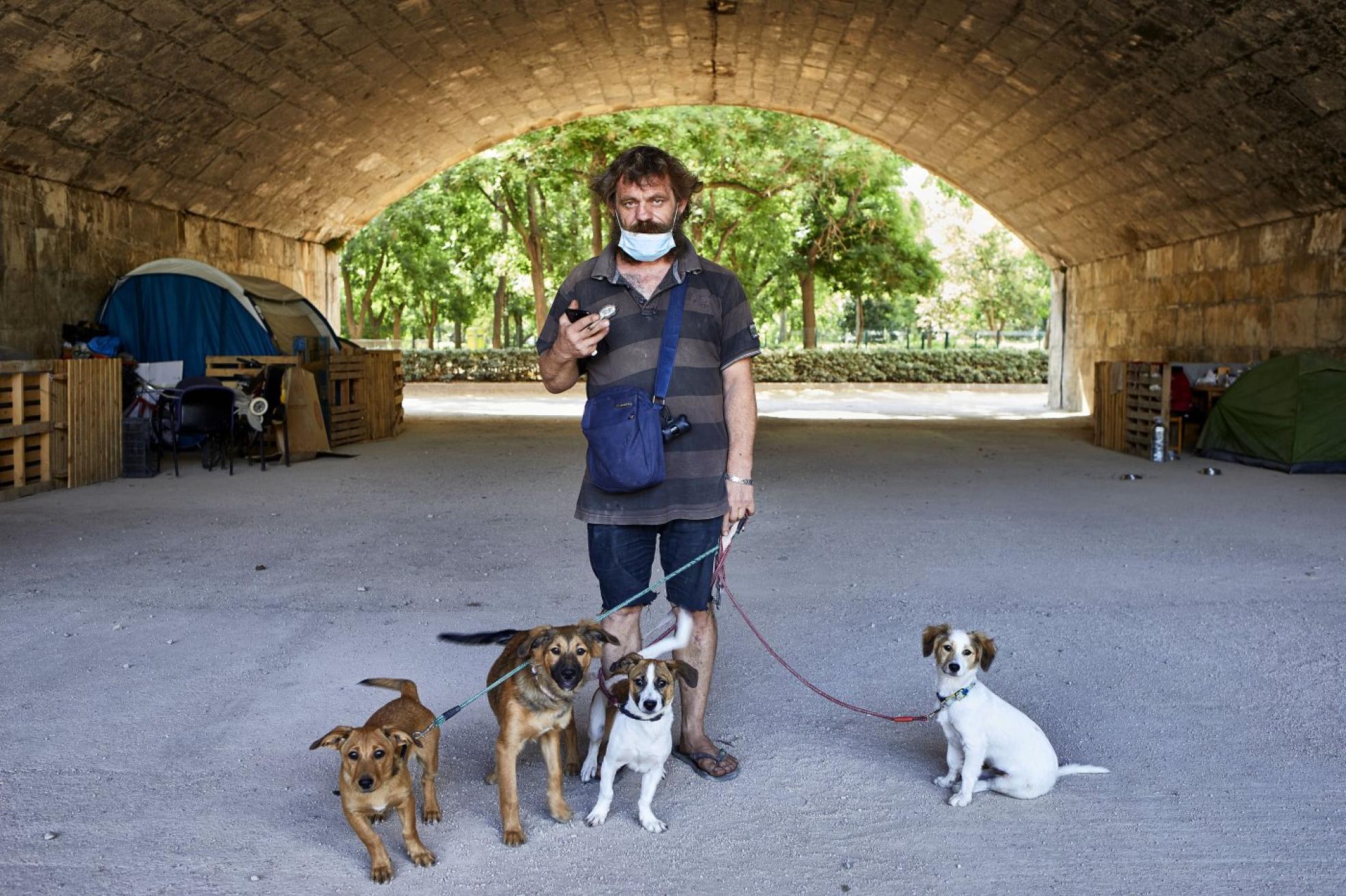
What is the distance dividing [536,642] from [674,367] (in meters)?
0.94

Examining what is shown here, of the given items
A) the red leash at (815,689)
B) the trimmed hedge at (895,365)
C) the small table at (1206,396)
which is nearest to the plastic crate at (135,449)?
the red leash at (815,689)

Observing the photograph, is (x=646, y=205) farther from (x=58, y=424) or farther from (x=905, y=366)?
(x=905, y=366)

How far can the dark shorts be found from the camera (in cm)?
390

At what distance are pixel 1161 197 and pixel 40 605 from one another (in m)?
16.0

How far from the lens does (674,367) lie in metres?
3.79

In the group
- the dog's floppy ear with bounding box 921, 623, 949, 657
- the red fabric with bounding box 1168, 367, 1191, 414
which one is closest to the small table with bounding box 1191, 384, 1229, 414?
the red fabric with bounding box 1168, 367, 1191, 414

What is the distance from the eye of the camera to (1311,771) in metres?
4.00

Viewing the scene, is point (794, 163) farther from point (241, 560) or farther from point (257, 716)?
point (257, 716)

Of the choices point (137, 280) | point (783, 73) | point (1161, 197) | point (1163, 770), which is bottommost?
point (1163, 770)

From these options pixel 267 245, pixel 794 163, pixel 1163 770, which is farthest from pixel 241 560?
pixel 794 163

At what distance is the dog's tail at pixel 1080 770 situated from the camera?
3914mm

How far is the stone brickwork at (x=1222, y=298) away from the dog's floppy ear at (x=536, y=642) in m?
14.1

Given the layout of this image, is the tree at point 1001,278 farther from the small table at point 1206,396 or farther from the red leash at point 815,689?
the red leash at point 815,689

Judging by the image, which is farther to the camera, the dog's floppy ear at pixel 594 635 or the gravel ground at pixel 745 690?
the dog's floppy ear at pixel 594 635
